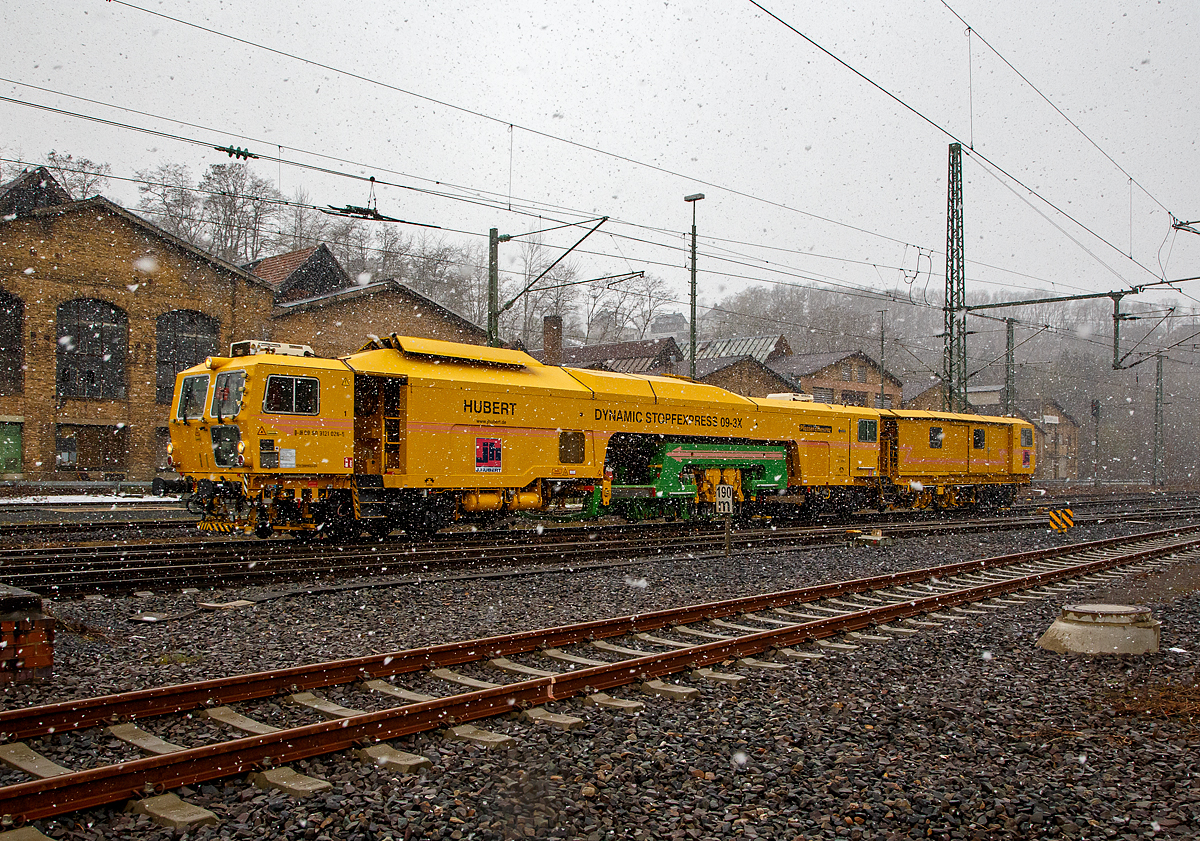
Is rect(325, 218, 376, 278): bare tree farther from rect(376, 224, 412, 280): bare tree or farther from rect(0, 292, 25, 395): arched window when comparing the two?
rect(0, 292, 25, 395): arched window

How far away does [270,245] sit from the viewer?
48.4 metres

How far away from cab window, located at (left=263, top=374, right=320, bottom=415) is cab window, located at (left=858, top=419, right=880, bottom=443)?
51.2ft

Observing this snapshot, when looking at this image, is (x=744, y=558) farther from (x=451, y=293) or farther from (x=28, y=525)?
(x=451, y=293)

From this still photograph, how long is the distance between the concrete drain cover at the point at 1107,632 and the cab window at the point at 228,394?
1111 centimetres

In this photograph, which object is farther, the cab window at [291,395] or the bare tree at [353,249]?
the bare tree at [353,249]

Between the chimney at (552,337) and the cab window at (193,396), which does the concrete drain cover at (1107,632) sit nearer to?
the cab window at (193,396)

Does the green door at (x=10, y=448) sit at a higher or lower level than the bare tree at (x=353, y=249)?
lower

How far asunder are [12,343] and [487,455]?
69.0 feet

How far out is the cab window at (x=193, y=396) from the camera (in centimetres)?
1373

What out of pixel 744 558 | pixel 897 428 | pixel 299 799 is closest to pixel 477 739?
pixel 299 799

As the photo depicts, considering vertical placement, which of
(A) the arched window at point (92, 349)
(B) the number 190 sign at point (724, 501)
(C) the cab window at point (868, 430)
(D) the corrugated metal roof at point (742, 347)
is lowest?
(B) the number 190 sign at point (724, 501)

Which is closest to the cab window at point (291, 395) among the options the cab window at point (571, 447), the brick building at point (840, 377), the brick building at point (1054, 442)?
the cab window at point (571, 447)

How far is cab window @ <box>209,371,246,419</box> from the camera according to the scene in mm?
12938

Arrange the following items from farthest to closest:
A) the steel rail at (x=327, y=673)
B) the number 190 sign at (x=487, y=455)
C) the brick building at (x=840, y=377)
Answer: the brick building at (x=840, y=377)
the number 190 sign at (x=487, y=455)
the steel rail at (x=327, y=673)
